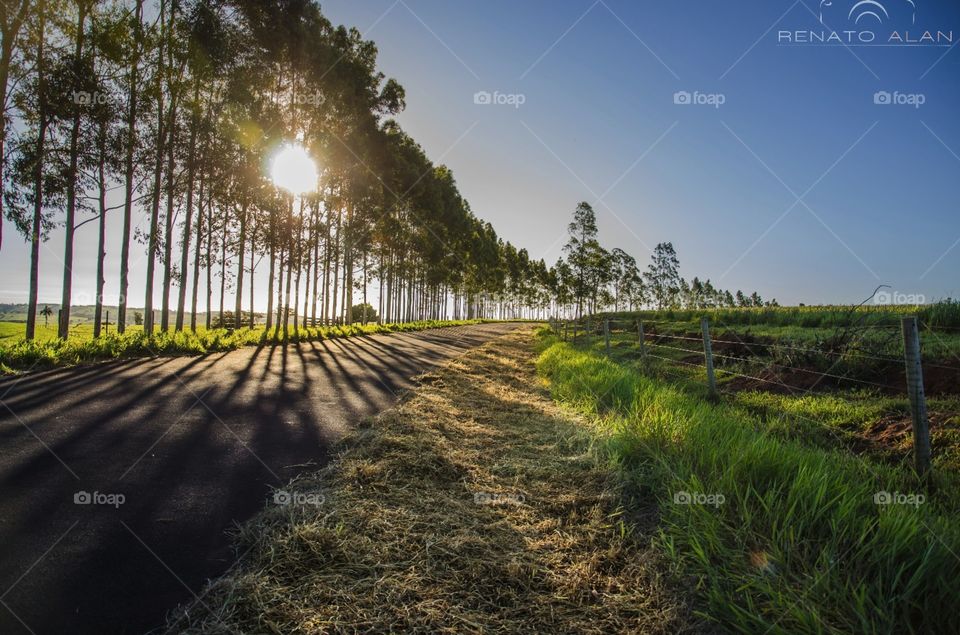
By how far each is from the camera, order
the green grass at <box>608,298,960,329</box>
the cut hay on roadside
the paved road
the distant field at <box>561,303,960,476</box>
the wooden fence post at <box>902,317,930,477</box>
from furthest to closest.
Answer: the green grass at <box>608,298,960,329</box> → the distant field at <box>561,303,960,476</box> → the wooden fence post at <box>902,317,930,477</box> → the paved road → the cut hay on roadside

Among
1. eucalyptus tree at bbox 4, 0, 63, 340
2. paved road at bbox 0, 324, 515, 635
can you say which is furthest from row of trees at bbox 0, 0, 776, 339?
paved road at bbox 0, 324, 515, 635

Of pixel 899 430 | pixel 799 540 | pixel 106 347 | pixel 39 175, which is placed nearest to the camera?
pixel 799 540

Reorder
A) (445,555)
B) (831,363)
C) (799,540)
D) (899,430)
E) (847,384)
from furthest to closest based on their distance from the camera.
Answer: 1. (831,363)
2. (847,384)
3. (899,430)
4. (445,555)
5. (799,540)

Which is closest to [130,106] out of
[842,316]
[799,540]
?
[799,540]

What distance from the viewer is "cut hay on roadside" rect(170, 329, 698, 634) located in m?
2.17

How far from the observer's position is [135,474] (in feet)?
12.5

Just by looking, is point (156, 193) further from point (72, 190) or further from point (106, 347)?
point (106, 347)

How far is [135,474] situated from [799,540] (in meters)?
4.86

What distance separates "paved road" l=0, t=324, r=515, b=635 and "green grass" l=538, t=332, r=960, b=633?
2.76m

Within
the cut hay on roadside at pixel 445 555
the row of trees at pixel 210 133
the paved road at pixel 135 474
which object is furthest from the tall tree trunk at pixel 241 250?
the cut hay on roadside at pixel 445 555

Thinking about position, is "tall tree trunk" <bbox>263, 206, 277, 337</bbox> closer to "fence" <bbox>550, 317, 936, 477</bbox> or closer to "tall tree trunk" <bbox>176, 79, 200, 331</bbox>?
"tall tree trunk" <bbox>176, 79, 200, 331</bbox>

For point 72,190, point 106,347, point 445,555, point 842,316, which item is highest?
point 72,190

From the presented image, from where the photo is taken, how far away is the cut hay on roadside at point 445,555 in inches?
85.4

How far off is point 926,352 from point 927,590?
8.39 m
